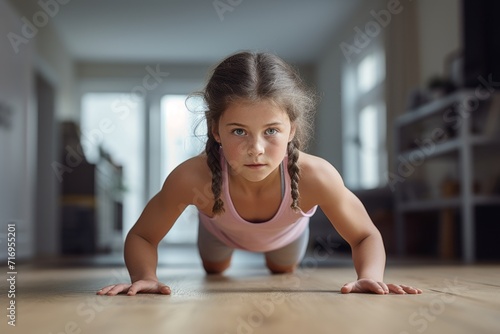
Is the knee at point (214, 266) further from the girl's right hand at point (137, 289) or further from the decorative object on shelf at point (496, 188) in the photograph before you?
the decorative object on shelf at point (496, 188)

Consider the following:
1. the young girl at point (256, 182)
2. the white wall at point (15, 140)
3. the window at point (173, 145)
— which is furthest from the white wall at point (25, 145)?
the young girl at point (256, 182)

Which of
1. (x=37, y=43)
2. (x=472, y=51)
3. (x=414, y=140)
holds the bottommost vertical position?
(x=414, y=140)

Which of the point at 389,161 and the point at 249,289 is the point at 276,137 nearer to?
the point at 249,289

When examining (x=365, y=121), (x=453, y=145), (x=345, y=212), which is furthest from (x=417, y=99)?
(x=345, y=212)

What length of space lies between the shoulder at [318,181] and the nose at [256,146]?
10.6 inches

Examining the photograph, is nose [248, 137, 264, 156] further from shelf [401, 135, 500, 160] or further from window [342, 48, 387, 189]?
window [342, 48, 387, 189]

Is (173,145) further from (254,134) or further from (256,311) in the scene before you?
(256,311)

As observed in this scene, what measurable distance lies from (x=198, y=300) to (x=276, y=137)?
37 cm

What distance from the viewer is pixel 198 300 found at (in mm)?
1246

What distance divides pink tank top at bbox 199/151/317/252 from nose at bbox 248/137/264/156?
0.25m

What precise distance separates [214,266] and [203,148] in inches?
25.4

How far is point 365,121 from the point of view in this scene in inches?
283

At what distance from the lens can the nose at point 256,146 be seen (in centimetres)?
133

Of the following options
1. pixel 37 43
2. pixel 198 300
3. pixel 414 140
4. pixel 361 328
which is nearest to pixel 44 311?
pixel 198 300
